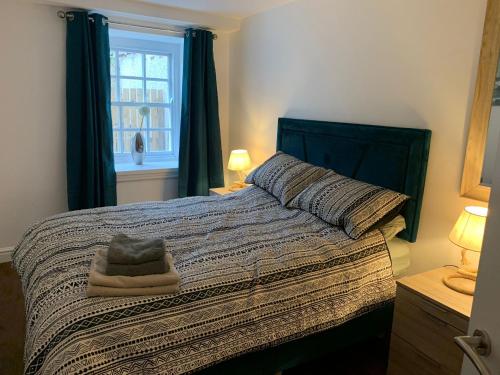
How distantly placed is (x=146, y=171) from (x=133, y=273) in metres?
2.35

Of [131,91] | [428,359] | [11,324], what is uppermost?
[131,91]

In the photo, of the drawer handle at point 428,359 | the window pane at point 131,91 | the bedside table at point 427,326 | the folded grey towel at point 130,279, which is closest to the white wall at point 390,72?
the bedside table at point 427,326

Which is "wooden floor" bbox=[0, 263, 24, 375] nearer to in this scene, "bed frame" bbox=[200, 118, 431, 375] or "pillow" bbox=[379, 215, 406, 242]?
"bed frame" bbox=[200, 118, 431, 375]

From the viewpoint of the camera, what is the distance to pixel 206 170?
384 centimetres

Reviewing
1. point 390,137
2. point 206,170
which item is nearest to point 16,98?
point 206,170

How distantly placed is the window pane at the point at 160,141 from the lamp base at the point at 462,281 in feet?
10.2

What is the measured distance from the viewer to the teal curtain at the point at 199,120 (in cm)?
361

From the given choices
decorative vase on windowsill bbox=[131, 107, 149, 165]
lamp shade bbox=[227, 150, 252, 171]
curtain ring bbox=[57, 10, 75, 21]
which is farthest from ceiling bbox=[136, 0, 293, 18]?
lamp shade bbox=[227, 150, 252, 171]

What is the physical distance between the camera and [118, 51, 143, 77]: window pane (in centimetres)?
370

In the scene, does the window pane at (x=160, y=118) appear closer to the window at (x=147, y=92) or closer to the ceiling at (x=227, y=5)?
the window at (x=147, y=92)

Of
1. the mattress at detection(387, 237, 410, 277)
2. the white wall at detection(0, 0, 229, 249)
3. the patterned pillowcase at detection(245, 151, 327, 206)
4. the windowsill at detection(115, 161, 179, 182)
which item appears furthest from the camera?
the windowsill at detection(115, 161, 179, 182)

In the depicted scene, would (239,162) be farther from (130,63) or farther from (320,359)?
(320,359)

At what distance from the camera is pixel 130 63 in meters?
3.75

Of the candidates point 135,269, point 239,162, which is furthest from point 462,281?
point 239,162
